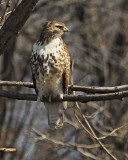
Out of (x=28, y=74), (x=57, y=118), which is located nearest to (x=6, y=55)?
(x=28, y=74)

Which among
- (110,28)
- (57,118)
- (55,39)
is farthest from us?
(110,28)

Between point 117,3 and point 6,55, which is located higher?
point 117,3

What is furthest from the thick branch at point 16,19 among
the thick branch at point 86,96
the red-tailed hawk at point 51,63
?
the red-tailed hawk at point 51,63

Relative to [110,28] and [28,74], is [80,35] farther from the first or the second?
[28,74]

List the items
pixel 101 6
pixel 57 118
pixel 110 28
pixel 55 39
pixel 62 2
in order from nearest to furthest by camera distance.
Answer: pixel 55 39 < pixel 57 118 < pixel 62 2 < pixel 101 6 < pixel 110 28

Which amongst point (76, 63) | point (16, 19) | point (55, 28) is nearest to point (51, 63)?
point (55, 28)

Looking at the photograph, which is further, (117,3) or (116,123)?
(117,3)

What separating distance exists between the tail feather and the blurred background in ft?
10.1

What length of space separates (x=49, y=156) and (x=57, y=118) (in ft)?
14.4

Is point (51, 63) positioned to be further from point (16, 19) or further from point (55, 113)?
point (16, 19)

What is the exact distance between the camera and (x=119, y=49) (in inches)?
404

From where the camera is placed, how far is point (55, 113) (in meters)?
5.29

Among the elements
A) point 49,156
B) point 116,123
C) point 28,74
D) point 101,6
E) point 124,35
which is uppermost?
point 101,6

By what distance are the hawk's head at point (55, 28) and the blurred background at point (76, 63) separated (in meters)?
3.60
